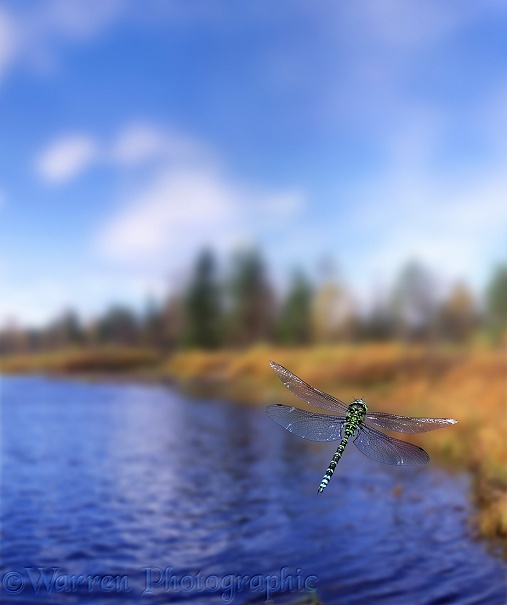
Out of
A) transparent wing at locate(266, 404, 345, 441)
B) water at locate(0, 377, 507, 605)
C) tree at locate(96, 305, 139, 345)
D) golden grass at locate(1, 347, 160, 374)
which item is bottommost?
water at locate(0, 377, 507, 605)

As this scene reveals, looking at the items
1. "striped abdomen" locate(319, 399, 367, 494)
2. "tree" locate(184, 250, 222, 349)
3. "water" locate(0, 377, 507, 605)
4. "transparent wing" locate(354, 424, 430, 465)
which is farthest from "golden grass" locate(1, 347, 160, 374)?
"striped abdomen" locate(319, 399, 367, 494)

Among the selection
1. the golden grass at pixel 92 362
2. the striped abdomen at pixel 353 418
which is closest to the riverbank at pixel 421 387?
the striped abdomen at pixel 353 418

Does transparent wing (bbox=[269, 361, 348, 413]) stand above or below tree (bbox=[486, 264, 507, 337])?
below

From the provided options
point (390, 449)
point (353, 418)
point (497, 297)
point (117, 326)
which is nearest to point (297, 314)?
point (497, 297)

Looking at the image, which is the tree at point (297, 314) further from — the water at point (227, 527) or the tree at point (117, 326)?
the water at point (227, 527)

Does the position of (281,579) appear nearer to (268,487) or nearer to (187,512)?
(187,512)

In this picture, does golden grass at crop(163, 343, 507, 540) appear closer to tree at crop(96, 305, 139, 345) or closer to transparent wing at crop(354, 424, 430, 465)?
transparent wing at crop(354, 424, 430, 465)

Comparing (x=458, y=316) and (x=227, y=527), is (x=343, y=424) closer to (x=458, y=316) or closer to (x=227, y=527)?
(x=227, y=527)
